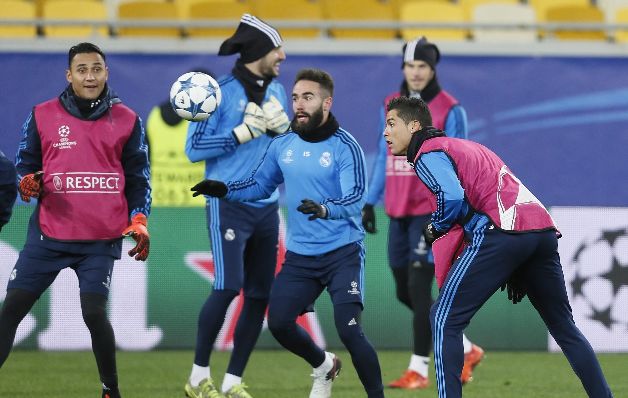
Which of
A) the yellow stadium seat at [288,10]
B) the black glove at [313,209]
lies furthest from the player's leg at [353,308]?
the yellow stadium seat at [288,10]

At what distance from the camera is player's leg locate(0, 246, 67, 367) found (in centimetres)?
692

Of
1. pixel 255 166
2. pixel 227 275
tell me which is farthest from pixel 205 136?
pixel 227 275

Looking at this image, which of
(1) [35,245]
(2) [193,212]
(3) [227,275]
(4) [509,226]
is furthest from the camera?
(2) [193,212]

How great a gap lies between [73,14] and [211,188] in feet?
24.5

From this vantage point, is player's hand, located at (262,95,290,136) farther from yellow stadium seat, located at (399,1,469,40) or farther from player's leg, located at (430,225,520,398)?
yellow stadium seat, located at (399,1,469,40)

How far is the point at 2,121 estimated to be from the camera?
493 inches

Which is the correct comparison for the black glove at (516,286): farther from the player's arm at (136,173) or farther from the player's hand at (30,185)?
the player's hand at (30,185)

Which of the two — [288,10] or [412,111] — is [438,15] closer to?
[288,10]

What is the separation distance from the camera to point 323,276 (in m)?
7.40

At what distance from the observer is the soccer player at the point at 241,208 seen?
7992 mm

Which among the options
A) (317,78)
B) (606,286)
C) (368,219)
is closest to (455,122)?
(368,219)

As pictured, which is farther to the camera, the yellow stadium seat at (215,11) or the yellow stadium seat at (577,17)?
the yellow stadium seat at (577,17)

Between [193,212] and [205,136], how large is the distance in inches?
123

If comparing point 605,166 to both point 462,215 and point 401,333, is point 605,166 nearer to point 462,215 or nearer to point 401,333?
point 401,333
